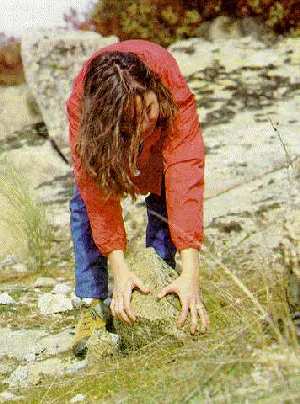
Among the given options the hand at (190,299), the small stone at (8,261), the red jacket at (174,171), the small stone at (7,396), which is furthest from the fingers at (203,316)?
the small stone at (8,261)

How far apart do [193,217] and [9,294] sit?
1.70 metres

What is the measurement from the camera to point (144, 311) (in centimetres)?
286

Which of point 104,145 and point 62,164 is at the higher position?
point 104,145

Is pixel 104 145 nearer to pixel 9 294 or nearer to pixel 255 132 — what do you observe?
pixel 9 294

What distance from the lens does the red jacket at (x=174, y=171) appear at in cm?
278

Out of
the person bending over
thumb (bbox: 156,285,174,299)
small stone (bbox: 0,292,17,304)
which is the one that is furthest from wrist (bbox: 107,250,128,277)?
small stone (bbox: 0,292,17,304)

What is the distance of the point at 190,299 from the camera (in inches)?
110

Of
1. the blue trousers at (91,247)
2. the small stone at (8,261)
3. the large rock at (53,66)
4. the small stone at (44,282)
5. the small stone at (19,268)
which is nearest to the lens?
the blue trousers at (91,247)

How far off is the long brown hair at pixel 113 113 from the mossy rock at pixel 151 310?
45 centimetres

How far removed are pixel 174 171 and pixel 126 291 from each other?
0.44 metres

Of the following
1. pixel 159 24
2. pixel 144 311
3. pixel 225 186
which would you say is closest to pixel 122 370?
pixel 144 311

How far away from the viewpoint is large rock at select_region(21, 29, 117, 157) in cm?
661

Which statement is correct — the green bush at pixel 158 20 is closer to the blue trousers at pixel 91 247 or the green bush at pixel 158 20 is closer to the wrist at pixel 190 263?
the blue trousers at pixel 91 247

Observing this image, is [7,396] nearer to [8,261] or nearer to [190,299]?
[190,299]
